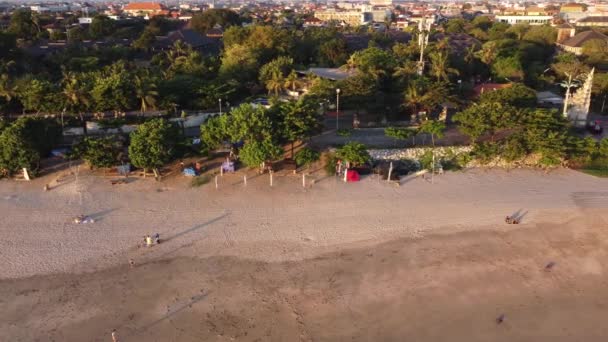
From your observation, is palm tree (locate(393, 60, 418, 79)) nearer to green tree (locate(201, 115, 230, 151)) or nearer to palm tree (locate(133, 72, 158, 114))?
green tree (locate(201, 115, 230, 151))

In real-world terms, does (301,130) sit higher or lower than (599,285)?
higher

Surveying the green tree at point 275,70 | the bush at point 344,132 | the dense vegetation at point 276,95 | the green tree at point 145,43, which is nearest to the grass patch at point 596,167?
the dense vegetation at point 276,95

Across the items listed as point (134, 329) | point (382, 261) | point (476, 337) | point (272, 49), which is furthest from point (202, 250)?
point (272, 49)

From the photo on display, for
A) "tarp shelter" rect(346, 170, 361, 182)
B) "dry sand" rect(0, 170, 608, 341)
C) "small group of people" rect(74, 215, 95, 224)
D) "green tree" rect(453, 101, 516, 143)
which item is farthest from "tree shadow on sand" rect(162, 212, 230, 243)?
"green tree" rect(453, 101, 516, 143)

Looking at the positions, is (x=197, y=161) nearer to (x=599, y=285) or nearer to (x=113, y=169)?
(x=113, y=169)

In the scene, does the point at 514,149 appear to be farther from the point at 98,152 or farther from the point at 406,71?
the point at 98,152

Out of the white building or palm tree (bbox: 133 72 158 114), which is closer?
palm tree (bbox: 133 72 158 114)
